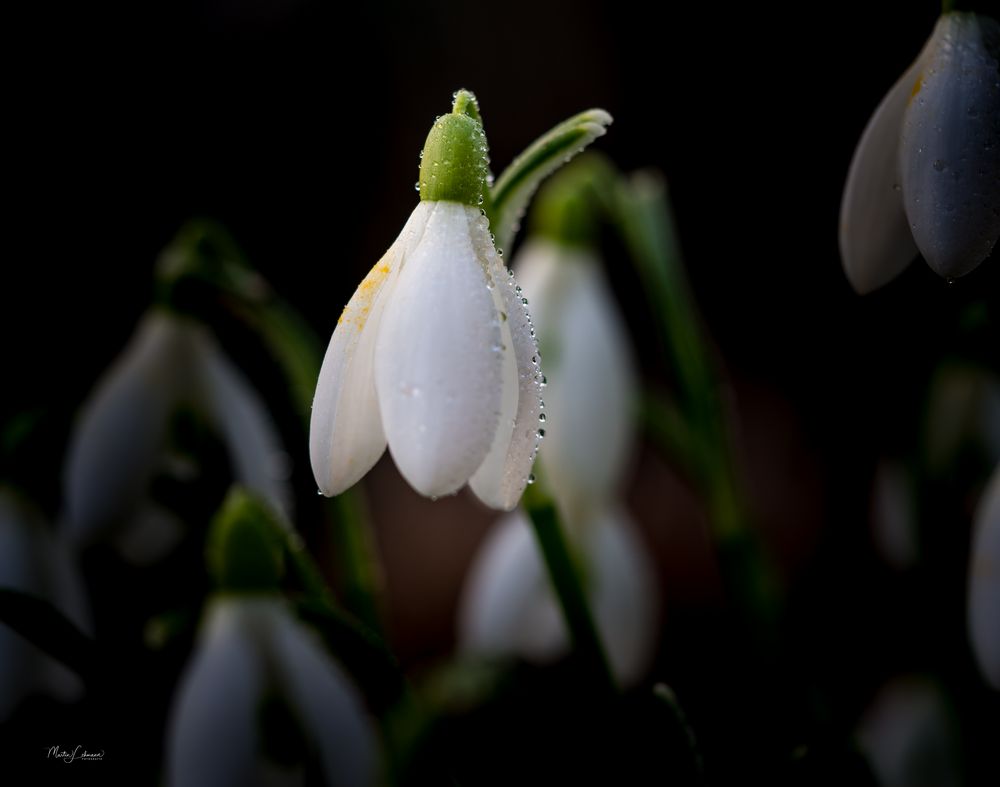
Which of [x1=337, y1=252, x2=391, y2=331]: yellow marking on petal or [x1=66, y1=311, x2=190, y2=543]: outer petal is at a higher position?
[x1=337, y1=252, x2=391, y2=331]: yellow marking on petal

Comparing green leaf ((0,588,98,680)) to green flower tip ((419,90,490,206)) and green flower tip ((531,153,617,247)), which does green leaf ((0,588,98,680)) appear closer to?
green flower tip ((419,90,490,206))

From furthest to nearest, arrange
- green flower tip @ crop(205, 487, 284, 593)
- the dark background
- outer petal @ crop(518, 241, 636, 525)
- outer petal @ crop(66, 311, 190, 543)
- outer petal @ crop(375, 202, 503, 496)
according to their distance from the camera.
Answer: the dark background < outer petal @ crop(518, 241, 636, 525) < outer petal @ crop(66, 311, 190, 543) < green flower tip @ crop(205, 487, 284, 593) < outer petal @ crop(375, 202, 503, 496)

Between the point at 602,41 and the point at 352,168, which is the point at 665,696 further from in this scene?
the point at 602,41

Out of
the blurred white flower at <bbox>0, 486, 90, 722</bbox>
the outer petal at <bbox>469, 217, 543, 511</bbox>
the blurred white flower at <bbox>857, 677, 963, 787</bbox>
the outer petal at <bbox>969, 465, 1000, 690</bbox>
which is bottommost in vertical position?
the blurred white flower at <bbox>857, 677, 963, 787</bbox>

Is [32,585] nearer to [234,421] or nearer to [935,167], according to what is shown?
[234,421]

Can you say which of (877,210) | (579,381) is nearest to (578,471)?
(579,381)

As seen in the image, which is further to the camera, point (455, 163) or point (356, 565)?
point (356, 565)

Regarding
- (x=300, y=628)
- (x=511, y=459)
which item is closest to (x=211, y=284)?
(x=300, y=628)

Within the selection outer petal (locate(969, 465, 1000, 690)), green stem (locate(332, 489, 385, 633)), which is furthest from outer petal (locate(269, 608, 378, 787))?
outer petal (locate(969, 465, 1000, 690))
